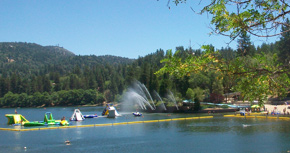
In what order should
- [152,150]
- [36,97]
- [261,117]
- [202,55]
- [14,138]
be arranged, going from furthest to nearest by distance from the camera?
1. [36,97]
2. [261,117]
3. [14,138]
4. [152,150]
5. [202,55]

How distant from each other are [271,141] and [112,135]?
2194 cm

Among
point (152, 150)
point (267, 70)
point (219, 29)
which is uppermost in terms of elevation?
point (219, 29)

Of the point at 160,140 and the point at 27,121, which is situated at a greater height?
the point at 27,121


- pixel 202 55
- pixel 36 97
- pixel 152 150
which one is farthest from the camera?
pixel 36 97

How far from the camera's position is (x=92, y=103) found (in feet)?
600

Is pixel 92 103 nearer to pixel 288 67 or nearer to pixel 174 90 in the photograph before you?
pixel 174 90

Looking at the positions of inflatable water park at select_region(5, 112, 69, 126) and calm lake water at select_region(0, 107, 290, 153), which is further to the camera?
inflatable water park at select_region(5, 112, 69, 126)

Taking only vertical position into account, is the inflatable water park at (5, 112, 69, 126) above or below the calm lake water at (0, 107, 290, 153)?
above

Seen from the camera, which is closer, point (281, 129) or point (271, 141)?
point (271, 141)

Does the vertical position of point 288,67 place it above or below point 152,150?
above

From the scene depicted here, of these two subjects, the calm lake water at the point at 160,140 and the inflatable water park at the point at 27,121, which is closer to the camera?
the calm lake water at the point at 160,140

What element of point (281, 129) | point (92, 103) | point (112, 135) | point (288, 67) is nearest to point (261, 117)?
point (281, 129)

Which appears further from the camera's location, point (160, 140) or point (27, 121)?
point (27, 121)

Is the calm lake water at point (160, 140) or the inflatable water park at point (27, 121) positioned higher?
the inflatable water park at point (27, 121)
